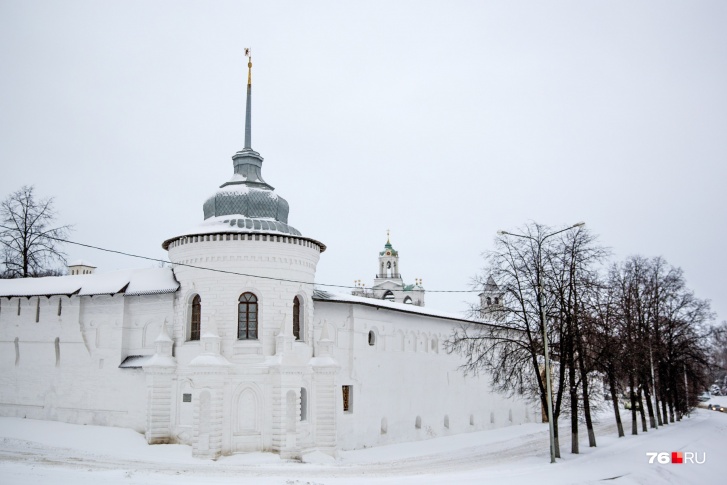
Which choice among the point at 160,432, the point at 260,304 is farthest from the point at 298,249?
the point at 160,432

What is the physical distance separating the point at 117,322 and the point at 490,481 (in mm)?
17076

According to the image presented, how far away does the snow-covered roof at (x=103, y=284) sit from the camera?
1033 inches

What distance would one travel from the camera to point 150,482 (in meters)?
15.1

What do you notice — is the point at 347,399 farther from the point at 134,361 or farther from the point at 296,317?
the point at 134,361

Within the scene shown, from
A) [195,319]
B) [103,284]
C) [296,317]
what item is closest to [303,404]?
[296,317]

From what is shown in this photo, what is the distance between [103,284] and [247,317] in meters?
7.35

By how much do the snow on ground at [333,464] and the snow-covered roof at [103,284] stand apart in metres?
5.61

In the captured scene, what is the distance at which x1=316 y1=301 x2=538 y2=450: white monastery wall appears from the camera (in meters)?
29.9

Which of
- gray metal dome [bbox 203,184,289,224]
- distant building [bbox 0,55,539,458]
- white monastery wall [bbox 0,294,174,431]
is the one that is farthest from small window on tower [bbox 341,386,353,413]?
white monastery wall [bbox 0,294,174,431]

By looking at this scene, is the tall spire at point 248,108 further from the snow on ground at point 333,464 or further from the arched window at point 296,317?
the snow on ground at point 333,464

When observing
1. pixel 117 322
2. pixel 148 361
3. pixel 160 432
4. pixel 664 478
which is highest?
pixel 117 322

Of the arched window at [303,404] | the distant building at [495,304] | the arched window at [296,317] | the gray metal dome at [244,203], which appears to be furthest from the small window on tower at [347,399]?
the gray metal dome at [244,203]

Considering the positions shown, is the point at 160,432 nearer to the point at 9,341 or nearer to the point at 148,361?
the point at 148,361

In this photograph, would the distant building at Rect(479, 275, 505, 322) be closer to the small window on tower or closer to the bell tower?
the small window on tower
